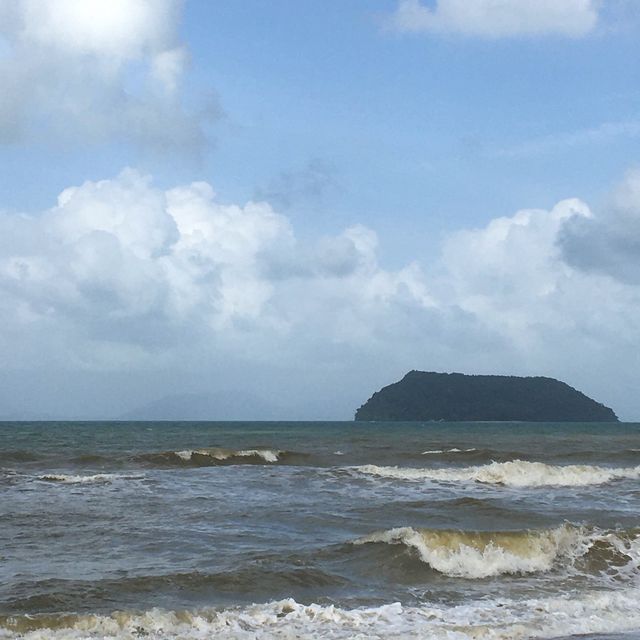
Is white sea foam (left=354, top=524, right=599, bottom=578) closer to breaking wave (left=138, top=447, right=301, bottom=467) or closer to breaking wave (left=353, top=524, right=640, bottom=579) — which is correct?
breaking wave (left=353, top=524, right=640, bottom=579)

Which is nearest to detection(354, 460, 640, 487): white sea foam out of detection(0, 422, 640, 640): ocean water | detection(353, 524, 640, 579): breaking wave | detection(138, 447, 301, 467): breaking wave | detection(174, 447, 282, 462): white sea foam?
detection(0, 422, 640, 640): ocean water

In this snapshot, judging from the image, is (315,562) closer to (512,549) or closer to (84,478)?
(512,549)

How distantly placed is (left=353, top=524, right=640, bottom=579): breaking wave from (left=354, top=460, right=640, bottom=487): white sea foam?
50.8 feet

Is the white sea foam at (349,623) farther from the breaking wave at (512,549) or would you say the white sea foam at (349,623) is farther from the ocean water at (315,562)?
the breaking wave at (512,549)

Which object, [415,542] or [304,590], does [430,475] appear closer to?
[415,542]

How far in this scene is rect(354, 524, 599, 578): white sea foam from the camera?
15.9 metres

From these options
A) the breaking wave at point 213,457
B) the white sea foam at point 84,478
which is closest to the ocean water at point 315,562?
the white sea foam at point 84,478

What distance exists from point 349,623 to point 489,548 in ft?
19.6

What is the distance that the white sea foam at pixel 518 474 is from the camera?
34031 mm

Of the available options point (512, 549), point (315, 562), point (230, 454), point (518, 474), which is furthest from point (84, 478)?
point (512, 549)

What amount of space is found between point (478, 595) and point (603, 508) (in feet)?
40.1

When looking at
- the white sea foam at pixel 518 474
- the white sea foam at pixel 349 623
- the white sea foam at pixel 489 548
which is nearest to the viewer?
the white sea foam at pixel 349 623

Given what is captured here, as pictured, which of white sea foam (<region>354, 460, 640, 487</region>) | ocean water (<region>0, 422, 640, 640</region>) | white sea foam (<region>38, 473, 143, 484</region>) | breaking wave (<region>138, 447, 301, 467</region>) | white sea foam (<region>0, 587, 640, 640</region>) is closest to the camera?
white sea foam (<region>0, 587, 640, 640</region>)

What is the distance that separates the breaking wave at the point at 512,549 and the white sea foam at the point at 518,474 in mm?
15481
